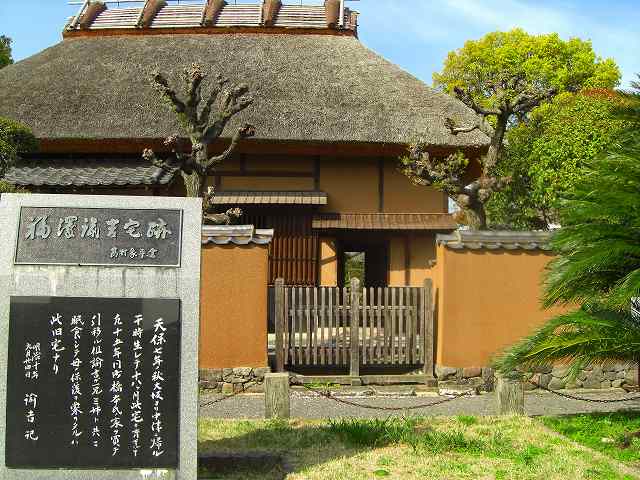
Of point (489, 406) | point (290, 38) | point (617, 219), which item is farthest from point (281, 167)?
point (617, 219)

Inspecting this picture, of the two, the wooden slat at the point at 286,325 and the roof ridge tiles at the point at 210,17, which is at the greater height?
the roof ridge tiles at the point at 210,17

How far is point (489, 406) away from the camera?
8914 millimetres

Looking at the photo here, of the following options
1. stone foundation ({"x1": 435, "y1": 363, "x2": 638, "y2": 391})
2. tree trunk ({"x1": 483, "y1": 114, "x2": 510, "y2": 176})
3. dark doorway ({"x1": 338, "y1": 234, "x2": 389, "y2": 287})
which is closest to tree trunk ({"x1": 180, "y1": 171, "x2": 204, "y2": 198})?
tree trunk ({"x1": 483, "y1": 114, "x2": 510, "y2": 176})

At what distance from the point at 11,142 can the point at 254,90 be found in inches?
270

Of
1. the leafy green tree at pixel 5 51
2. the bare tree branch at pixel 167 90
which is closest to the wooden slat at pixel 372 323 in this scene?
the bare tree branch at pixel 167 90

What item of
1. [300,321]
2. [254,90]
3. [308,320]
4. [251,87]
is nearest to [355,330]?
[308,320]

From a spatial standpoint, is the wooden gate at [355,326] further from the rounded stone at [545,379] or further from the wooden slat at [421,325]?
the rounded stone at [545,379]

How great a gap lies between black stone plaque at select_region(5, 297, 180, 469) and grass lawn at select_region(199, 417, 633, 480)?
2.71 feet

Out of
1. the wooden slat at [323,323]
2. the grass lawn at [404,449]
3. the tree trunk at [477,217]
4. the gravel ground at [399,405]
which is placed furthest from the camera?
the tree trunk at [477,217]

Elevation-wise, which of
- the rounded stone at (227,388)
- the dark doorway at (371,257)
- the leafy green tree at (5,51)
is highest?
the leafy green tree at (5,51)

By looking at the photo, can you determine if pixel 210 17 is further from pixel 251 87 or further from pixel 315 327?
pixel 315 327

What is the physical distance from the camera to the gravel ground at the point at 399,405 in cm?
850

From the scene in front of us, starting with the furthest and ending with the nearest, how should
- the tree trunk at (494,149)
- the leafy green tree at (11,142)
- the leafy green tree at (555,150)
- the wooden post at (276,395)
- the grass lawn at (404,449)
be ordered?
the leafy green tree at (555,150) → the tree trunk at (494,149) → the leafy green tree at (11,142) → the wooden post at (276,395) → the grass lawn at (404,449)

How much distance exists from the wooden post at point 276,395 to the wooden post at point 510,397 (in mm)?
2237
